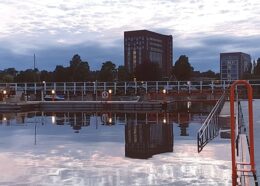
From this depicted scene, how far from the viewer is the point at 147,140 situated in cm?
2031

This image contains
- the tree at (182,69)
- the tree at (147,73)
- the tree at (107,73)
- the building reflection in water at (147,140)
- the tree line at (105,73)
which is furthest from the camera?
the tree at (147,73)

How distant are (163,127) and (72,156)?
1128 cm

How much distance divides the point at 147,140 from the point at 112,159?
5.30 m

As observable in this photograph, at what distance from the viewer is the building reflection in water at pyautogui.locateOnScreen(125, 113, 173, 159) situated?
16.8m

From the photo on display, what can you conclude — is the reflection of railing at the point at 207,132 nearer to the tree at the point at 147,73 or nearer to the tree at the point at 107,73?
the tree at the point at 107,73

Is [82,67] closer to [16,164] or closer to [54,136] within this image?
[54,136]

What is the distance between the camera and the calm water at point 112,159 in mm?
12070

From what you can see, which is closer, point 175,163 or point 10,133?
point 175,163

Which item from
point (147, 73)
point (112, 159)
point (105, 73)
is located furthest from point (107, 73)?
point (112, 159)

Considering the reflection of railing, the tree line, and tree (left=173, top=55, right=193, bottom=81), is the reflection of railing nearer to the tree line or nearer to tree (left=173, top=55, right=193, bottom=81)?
the tree line

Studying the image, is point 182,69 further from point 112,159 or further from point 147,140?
point 112,159

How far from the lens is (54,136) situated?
74.7 ft

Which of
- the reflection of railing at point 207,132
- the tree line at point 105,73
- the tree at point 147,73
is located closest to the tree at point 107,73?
the tree line at point 105,73

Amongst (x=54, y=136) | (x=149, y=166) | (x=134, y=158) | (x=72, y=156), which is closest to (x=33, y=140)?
(x=54, y=136)
